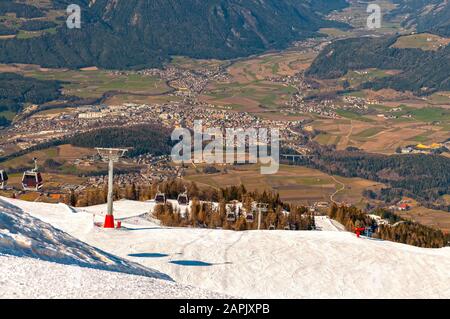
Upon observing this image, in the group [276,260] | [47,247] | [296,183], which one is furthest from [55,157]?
[47,247]

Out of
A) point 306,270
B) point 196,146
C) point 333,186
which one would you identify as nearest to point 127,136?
point 196,146

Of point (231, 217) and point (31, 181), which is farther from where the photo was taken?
point (231, 217)

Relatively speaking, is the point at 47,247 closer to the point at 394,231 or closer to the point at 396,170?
the point at 394,231

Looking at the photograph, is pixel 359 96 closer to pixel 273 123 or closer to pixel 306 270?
pixel 273 123

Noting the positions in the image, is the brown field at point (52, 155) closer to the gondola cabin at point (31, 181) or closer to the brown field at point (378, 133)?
the brown field at point (378, 133)

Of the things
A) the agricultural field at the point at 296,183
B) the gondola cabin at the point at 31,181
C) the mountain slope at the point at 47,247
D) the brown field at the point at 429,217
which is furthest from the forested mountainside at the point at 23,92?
the mountain slope at the point at 47,247

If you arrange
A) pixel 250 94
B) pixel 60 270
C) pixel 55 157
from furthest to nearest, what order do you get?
pixel 250 94
pixel 55 157
pixel 60 270

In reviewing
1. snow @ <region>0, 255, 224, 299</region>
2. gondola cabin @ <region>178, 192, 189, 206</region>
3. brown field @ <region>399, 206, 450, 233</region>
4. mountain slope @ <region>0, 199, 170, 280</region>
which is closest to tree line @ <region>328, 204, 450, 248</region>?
gondola cabin @ <region>178, 192, 189, 206</region>

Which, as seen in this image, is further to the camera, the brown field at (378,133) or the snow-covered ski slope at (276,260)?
the brown field at (378,133)
